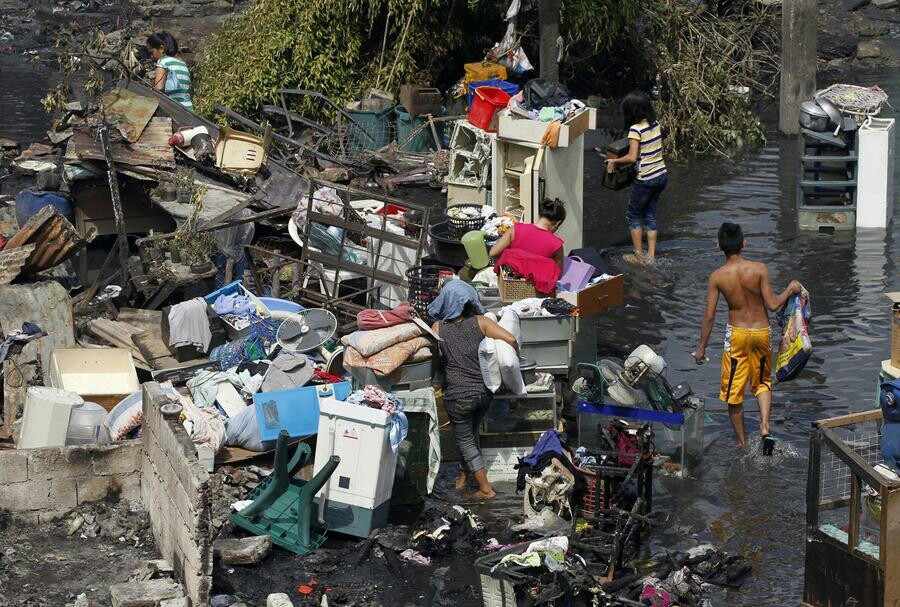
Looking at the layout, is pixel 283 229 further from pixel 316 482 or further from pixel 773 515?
pixel 773 515

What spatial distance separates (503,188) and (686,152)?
618 centimetres

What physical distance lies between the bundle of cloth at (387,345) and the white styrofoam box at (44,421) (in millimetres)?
2007

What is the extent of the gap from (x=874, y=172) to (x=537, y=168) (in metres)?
4.54

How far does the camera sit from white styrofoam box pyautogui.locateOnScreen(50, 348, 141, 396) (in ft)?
32.4

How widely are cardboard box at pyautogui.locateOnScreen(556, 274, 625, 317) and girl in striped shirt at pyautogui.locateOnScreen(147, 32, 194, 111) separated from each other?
22.0ft

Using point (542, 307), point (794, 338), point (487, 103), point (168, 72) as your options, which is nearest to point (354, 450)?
point (542, 307)

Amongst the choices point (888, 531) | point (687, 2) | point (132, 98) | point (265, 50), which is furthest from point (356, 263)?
point (687, 2)

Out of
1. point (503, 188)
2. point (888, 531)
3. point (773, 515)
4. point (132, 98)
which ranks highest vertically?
point (132, 98)

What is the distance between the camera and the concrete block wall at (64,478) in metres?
8.25

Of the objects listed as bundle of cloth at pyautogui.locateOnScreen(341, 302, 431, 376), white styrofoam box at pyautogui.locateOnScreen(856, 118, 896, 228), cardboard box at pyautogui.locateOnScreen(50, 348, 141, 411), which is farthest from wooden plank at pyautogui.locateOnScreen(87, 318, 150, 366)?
white styrofoam box at pyautogui.locateOnScreen(856, 118, 896, 228)

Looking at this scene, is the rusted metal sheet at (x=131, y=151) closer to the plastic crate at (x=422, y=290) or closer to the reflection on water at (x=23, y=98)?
the plastic crate at (x=422, y=290)

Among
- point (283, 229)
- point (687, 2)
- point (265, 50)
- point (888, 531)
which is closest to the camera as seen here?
point (888, 531)

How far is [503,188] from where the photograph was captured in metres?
13.0

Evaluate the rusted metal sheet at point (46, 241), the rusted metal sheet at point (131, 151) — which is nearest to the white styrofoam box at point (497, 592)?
the rusted metal sheet at point (46, 241)
